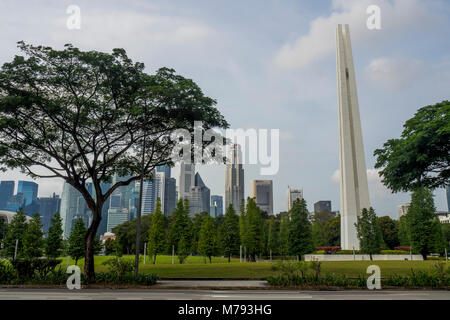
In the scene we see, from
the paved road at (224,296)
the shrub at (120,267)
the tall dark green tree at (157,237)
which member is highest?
the tall dark green tree at (157,237)

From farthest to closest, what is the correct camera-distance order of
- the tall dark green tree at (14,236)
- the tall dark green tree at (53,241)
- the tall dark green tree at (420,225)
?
the tall dark green tree at (53,241), the tall dark green tree at (14,236), the tall dark green tree at (420,225)

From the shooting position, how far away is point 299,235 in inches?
1722

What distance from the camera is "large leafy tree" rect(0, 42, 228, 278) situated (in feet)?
67.8

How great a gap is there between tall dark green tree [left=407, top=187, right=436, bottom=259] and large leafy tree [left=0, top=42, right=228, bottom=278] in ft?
111

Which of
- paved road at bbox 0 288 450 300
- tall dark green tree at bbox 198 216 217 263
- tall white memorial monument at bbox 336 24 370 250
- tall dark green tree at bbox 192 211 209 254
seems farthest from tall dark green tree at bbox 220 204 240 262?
paved road at bbox 0 288 450 300

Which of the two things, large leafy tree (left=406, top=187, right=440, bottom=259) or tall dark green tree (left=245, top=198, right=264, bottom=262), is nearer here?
large leafy tree (left=406, top=187, right=440, bottom=259)

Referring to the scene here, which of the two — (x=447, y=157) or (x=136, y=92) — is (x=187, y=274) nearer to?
(x=136, y=92)

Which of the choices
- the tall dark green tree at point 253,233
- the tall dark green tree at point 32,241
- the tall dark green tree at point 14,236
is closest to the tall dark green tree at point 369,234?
the tall dark green tree at point 253,233

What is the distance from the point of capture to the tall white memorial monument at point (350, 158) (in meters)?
55.3

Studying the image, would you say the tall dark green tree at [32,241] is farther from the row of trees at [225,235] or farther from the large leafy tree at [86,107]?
the large leafy tree at [86,107]

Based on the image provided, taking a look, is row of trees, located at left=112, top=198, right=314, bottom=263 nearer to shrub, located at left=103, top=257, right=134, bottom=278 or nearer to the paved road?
shrub, located at left=103, top=257, right=134, bottom=278

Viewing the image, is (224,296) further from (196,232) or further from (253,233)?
(196,232)

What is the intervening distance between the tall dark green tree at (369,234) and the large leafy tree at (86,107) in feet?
107
